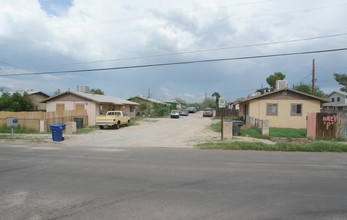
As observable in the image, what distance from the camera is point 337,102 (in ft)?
162

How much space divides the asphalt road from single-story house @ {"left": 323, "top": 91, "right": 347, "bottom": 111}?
154 feet

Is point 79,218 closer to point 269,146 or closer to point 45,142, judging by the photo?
point 269,146

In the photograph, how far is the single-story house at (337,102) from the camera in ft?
150

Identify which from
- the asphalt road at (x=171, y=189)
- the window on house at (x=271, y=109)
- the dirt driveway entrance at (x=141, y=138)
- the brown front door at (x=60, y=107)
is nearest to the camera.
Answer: the asphalt road at (x=171, y=189)

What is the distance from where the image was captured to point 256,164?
7.74 m

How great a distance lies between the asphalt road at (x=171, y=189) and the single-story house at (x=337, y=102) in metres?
47.1

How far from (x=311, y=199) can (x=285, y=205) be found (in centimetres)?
76

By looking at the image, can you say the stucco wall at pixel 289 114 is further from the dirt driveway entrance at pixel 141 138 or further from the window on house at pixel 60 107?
the window on house at pixel 60 107

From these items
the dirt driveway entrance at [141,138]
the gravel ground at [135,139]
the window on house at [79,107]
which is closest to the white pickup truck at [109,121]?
the dirt driveway entrance at [141,138]

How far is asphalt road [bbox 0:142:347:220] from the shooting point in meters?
3.93

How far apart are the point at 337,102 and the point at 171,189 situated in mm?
58353

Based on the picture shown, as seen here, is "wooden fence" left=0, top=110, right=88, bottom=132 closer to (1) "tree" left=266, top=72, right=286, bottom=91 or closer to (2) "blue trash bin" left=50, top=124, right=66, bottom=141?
(2) "blue trash bin" left=50, top=124, right=66, bottom=141

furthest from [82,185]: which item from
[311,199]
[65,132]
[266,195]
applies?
[65,132]

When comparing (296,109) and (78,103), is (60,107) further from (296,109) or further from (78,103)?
(296,109)
